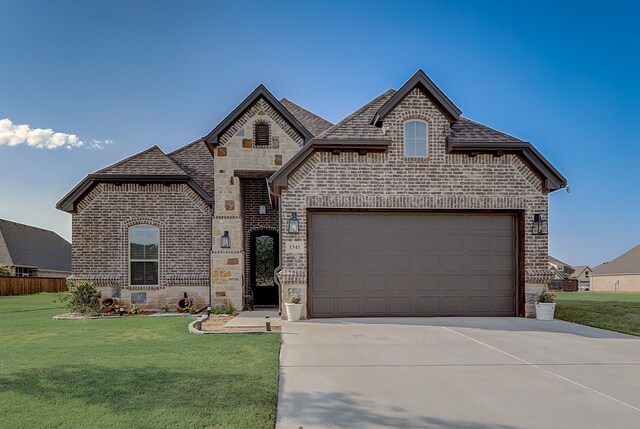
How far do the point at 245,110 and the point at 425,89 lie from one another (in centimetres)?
587

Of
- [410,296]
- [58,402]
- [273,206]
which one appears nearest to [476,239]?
[410,296]

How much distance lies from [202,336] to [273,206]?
6.97 meters

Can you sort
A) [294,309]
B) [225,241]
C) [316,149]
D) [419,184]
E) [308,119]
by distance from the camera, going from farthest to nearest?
[308,119] < [225,241] < [419,184] < [316,149] < [294,309]

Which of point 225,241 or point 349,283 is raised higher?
point 225,241

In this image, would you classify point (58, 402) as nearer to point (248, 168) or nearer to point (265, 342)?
point (265, 342)

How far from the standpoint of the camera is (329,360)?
278 inches

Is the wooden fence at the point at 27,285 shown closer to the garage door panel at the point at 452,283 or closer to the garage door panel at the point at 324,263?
the garage door panel at the point at 324,263

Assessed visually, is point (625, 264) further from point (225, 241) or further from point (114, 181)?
Answer: point (114, 181)

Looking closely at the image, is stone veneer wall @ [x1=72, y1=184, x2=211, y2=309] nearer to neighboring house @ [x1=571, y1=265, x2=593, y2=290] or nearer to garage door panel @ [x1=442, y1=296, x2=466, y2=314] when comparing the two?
garage door panel @ [x1=442, y1=296, x2=466, y2=314]

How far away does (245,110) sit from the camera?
14.8m

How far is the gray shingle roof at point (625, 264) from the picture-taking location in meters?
51.3

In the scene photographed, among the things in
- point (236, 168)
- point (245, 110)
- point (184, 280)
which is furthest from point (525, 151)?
point (184, 280)

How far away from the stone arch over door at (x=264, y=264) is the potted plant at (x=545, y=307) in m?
8.38

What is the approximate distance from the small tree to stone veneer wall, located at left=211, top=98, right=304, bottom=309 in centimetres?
358
